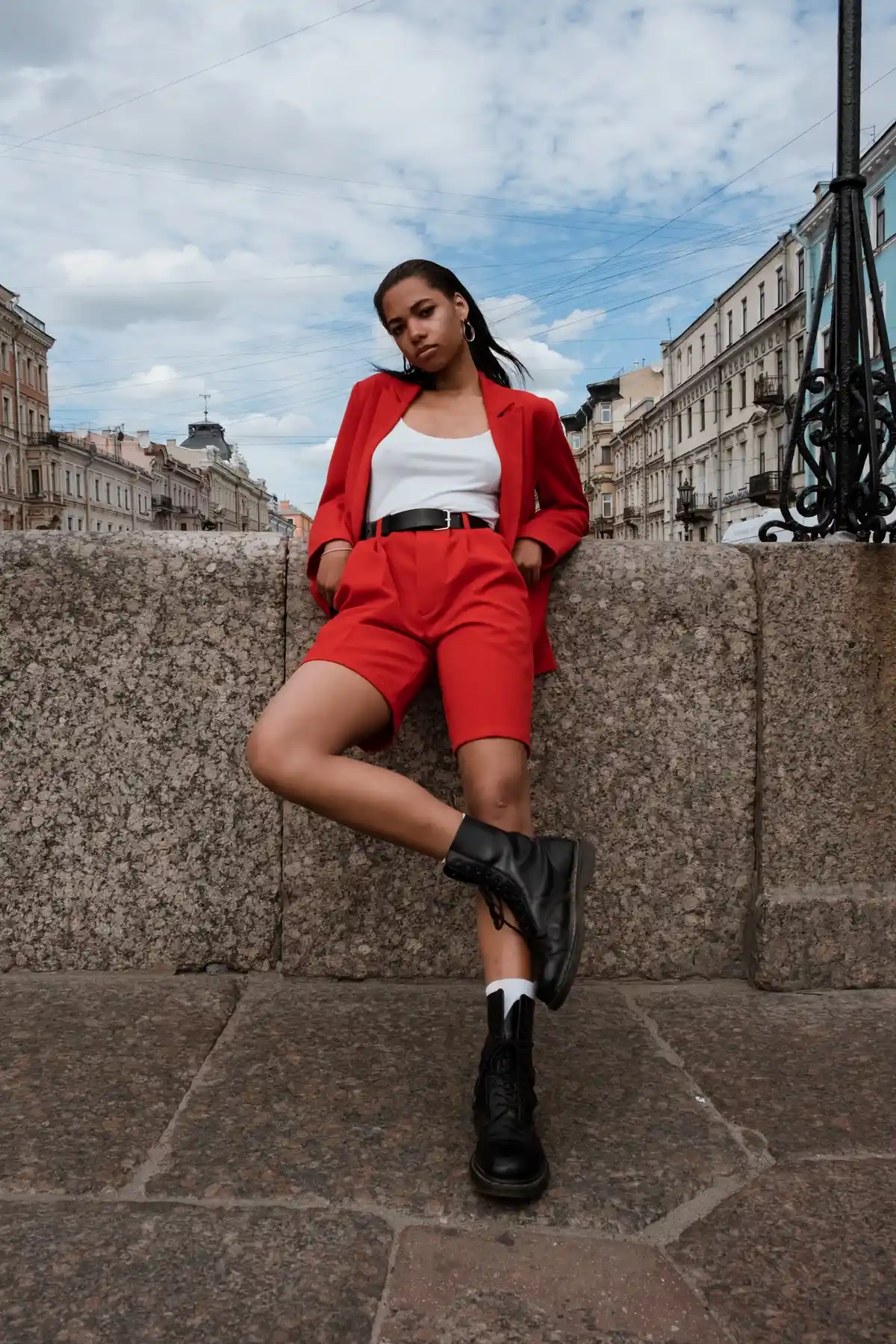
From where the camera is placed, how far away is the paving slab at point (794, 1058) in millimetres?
1991

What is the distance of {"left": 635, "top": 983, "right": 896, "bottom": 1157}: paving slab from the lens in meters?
1.99

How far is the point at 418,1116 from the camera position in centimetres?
202

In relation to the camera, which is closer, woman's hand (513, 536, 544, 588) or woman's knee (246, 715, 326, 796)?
woman's knee (246, 715, 326, 796)

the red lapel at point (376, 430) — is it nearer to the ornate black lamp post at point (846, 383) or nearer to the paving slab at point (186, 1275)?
the ornate black lamp post at point (846, 383)

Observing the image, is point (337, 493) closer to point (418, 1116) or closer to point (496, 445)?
point (496, 445)

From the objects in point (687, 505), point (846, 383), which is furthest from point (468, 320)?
point (687, 505)

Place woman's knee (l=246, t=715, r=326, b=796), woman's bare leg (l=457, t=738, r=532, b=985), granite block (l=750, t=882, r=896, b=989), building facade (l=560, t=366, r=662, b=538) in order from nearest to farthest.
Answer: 1. woman's knee (l=246, t=715, r=326, b=796)
2. woman's bare leg (l=457, t=738, r=532, b=985)
3. granite block (l=750, t=882, r=896, b=989)
4. building facade (l=560, t=366, r=662, b=538)

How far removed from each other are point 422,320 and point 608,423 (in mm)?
87856

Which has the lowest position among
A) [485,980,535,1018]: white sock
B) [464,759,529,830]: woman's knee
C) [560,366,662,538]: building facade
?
[485,980,535,1018]: white sock

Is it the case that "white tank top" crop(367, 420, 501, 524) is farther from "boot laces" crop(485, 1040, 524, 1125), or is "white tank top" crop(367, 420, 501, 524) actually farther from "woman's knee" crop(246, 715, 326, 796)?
"boot laces" crop(485, 1040, 524, 1125)

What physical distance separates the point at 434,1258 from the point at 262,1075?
69cm

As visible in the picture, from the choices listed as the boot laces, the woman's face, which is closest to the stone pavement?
the boot laces

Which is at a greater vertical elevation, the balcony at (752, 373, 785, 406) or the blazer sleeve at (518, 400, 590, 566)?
the balcony at (752, 373, 785, 406)

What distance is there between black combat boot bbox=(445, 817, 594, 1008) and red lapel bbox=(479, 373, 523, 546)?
0.81 m
